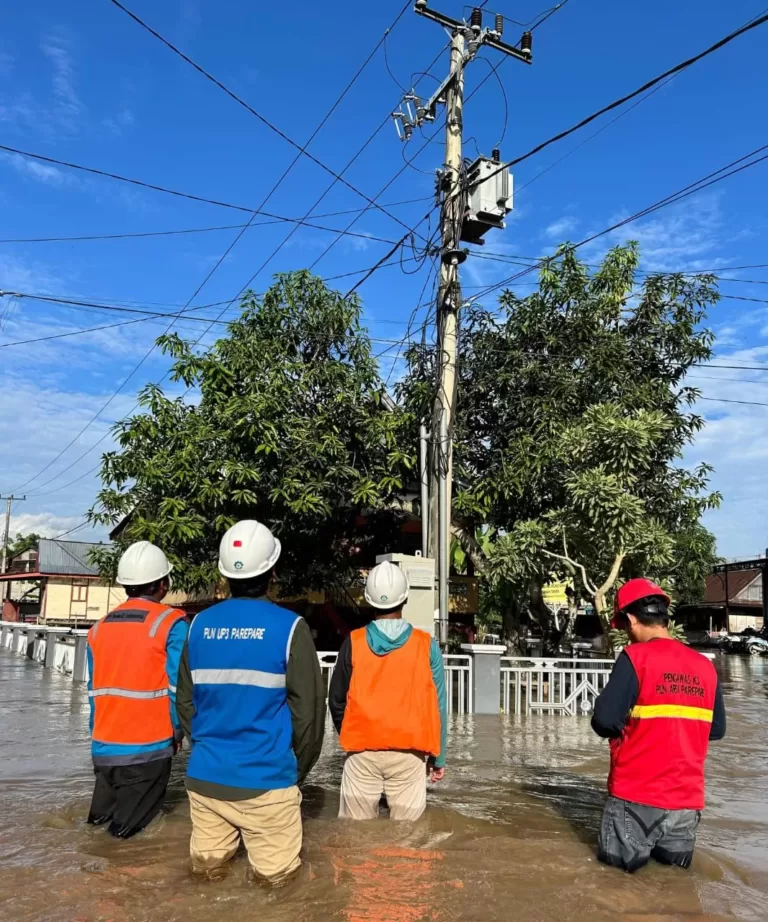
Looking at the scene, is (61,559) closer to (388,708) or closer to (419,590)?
(419,590)

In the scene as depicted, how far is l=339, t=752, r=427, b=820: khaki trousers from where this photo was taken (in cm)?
433

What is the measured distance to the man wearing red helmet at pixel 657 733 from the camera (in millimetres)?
3730

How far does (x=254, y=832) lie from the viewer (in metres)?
3.38

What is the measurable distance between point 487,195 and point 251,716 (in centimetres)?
1001

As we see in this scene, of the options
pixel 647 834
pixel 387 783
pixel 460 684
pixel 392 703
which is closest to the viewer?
pixel 647 834

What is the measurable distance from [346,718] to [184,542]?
8.28 meters

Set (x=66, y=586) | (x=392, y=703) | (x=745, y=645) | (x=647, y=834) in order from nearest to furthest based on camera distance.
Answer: (x=647, y=834) < (x=392, y=703) < (x=745, y=645) < (x=66, y=586)

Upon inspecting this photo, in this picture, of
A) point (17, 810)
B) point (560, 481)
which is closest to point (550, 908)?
point (17, 810)

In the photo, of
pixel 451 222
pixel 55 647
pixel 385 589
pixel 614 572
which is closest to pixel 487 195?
pixel 451 222

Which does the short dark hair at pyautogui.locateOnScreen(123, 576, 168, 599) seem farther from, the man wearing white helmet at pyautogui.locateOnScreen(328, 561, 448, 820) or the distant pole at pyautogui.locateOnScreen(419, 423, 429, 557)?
the distant pole at pyautogui.locateOnScreen(419, 423, 429, 557)

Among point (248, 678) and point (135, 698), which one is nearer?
point (248, 678)

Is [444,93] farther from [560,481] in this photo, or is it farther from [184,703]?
[184,703]

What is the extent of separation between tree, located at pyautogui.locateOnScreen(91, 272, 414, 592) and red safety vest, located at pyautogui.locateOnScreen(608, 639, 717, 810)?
803 centimetres

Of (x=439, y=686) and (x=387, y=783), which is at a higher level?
(x=439, y=686)
